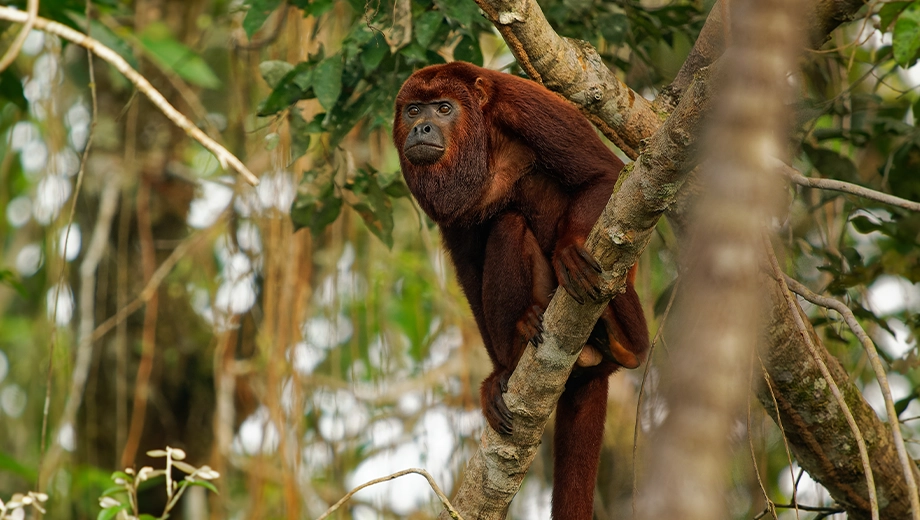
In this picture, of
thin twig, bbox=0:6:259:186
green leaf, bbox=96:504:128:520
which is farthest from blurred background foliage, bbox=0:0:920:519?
thin twig, bbox=0:6:259:186

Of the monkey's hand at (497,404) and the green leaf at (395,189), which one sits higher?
the green leaf at (395,189)

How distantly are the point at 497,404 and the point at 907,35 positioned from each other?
1.72 metres

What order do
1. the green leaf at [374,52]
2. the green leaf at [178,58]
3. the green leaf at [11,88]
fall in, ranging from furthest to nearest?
1. the green leaf at [178,58]
2. the green leaf at [11,88]
3. the green leaf at [374,52]

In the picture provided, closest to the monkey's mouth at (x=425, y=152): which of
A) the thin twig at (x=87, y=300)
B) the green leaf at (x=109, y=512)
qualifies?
the green leaf at (x=109, y=512)

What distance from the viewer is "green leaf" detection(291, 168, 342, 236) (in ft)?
10.7

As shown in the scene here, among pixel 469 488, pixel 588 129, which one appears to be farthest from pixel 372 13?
pixel 469 488

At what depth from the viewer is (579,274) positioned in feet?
Answer: 7.23

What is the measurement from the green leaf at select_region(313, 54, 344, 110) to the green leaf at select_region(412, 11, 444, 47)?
0.30 m

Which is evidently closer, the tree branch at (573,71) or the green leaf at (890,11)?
the tree branch at (573,71)

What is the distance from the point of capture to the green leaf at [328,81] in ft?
9.34

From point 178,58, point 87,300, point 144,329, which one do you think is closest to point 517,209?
point 178,58

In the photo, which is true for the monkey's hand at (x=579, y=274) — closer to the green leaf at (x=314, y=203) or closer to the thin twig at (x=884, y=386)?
the thin twig at (x=884, y=386)

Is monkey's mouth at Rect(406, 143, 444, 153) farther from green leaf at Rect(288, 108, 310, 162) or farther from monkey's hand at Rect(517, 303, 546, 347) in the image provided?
monkey's hand at Rect(517, 303, 546, 347)

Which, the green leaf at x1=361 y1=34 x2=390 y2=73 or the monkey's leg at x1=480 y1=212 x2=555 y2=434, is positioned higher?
the green leaf at x1=361 y1=34 x2=390 y2=73
